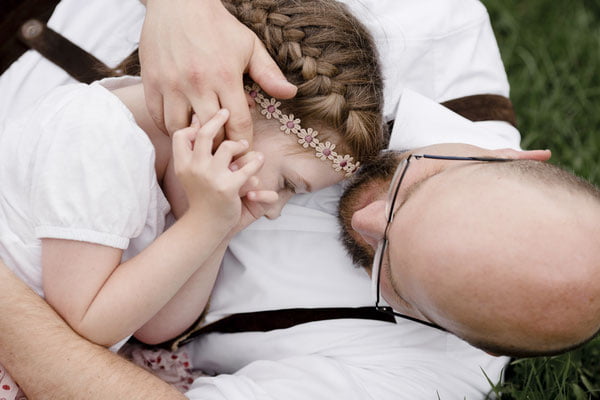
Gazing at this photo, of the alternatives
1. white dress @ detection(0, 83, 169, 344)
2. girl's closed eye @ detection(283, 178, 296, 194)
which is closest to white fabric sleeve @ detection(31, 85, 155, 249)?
white dress @ detection(0, 83, 169, 344)

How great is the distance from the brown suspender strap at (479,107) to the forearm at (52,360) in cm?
176

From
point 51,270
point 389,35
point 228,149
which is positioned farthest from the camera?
point 389,35

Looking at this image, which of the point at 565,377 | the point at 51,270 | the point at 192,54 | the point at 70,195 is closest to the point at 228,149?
the point at 192,54

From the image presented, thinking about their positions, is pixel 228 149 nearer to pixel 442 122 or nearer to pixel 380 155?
pixel 380 155

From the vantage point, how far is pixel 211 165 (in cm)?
188

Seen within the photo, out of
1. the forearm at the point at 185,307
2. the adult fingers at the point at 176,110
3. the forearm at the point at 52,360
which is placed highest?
the adult fingers at the point at 176,110

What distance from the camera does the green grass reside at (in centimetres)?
373

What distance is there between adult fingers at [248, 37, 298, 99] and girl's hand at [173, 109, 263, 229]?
6.7 inches

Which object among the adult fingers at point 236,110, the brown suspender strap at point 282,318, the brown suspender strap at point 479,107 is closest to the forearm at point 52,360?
the brown suspender strap at point 282,318

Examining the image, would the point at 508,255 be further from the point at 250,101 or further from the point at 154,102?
the point at 154,102

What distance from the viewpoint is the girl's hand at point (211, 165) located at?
186 cm

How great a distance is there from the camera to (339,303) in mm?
2586

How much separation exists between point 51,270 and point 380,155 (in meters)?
1.35

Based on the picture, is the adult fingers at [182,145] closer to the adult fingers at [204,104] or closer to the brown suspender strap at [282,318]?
the adult fingers at [204,104]
